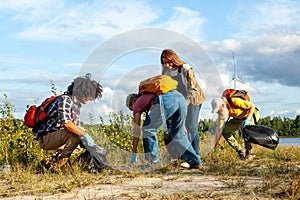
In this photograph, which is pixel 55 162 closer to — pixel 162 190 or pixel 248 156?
pixel 162 190

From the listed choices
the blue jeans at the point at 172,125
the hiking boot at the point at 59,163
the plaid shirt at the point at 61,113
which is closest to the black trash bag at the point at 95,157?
the hiking boot at the point at 59,163

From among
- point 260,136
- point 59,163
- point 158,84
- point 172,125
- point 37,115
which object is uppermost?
point 158,84

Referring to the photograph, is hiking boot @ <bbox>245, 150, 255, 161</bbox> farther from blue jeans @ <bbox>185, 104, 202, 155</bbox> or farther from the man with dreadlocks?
the man with dreadlocks

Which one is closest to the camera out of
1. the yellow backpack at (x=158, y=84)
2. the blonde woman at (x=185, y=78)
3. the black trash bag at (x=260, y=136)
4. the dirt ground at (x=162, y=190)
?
the dirt ground at (x=162, y=190)

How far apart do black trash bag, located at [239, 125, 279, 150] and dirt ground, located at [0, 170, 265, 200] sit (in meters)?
2.55

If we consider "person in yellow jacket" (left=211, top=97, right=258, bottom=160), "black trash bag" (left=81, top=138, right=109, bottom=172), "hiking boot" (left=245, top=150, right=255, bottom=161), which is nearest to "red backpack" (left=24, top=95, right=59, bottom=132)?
"black trash bag" (left=81, top=138, right=109, bottom=172)

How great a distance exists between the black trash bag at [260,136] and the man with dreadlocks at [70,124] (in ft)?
9.34

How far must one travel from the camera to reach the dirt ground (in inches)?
178

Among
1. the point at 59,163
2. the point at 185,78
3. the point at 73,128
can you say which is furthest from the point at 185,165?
the point at 59,163

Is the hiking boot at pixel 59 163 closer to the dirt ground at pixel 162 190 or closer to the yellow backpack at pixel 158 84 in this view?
the dirt ground at pixel 162 190

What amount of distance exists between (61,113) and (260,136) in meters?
3.53

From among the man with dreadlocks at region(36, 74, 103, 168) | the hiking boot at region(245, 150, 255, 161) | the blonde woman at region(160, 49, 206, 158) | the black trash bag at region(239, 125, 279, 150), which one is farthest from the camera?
the black trash bag at region(239, 125, 279, 150)

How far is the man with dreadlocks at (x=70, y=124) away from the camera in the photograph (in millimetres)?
6562

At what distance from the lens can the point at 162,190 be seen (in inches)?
192
